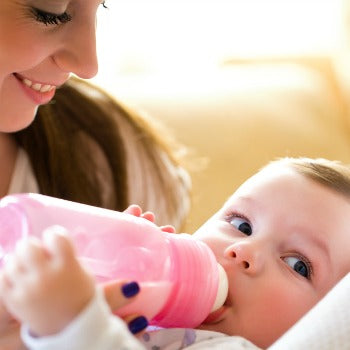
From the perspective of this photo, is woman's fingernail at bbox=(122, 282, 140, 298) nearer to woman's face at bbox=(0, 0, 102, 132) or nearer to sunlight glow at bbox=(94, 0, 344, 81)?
woman's face at bbox=(0, 0, 102, 132)

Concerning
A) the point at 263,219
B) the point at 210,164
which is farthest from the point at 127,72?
the point at 263,219

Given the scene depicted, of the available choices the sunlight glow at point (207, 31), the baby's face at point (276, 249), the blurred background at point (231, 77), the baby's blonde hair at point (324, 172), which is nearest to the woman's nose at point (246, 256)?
the baby's face at point (276, 249)

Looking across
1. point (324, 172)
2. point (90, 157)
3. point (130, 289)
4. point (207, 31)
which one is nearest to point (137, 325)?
point (130, 289)

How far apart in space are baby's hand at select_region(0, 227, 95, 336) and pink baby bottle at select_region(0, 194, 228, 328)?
0.14 m

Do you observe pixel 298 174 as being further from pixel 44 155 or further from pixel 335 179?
pixel 44 155

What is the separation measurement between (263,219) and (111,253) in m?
0.28

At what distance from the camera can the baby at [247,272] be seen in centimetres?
70

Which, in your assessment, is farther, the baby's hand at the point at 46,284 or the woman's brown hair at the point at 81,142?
the woman's brown hair at the point at 81,142

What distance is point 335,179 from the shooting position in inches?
44.3

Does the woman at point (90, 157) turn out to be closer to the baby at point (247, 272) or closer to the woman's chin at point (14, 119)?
the woman's chin at point (14, 119)

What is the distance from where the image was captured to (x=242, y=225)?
1080 mm

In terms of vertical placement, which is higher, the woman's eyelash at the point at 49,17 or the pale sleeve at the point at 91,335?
the woman's eyelash at the point at 49,17

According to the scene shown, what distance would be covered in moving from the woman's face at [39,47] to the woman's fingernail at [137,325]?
1.55 ft

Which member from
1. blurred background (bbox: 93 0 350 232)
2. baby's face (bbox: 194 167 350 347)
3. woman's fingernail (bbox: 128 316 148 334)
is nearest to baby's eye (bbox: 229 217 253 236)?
baby's face (bbox: 194 167 350 347)
